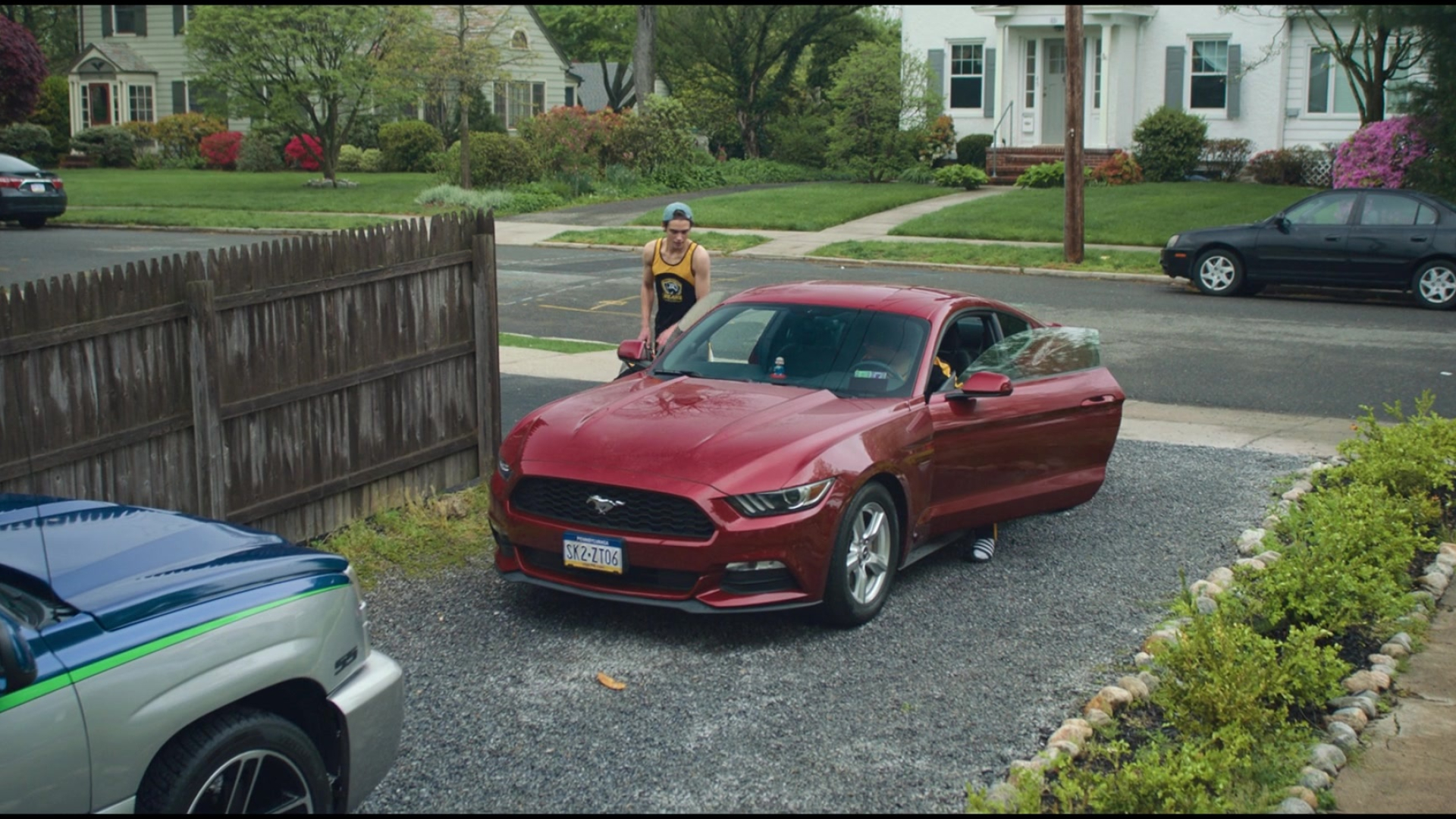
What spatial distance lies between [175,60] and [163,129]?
5.09 meters

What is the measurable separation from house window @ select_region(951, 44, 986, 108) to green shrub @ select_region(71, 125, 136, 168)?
1047 inches

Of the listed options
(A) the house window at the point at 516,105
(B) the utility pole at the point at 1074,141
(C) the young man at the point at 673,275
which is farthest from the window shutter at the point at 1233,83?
(C) the young man at the point at 673,275

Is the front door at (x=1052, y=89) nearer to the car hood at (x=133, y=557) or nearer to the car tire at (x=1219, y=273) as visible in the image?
the car tire at (x=1219, y=273)

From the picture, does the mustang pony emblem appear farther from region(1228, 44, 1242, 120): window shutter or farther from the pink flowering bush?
the pink flowering bush

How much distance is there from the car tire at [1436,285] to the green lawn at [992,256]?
4019mm

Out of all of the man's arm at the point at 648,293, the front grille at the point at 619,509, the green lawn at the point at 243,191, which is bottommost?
the front grille at the point at 619,509

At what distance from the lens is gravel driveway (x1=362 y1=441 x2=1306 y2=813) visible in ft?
16.1

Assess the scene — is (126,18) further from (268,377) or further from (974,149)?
(268,377)

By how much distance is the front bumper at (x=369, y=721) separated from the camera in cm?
433

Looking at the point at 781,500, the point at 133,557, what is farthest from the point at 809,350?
the point at 133,557

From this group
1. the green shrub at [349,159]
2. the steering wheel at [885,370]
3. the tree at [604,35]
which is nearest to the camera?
the steering wheel at [885,370]

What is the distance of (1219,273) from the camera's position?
64.8 ft

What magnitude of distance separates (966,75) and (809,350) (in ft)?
108

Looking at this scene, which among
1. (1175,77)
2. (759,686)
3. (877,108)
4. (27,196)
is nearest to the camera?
(759,686)
